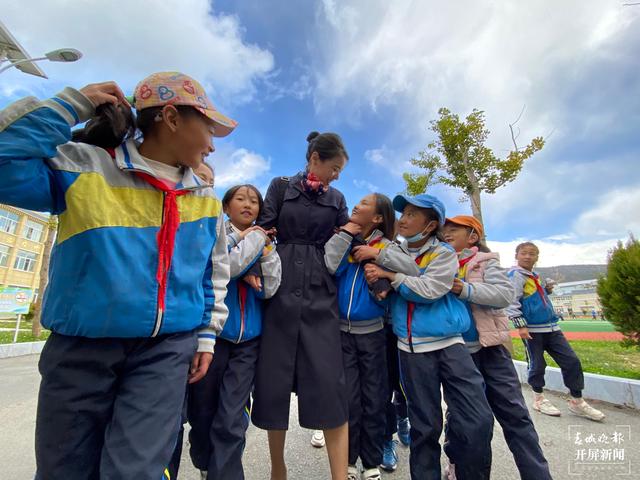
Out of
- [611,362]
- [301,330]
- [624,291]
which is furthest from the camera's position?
[611,362]

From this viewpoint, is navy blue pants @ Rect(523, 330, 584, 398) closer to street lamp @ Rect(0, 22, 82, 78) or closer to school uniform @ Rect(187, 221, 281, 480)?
school uniform @ Rect(187, 221, 281, 480)

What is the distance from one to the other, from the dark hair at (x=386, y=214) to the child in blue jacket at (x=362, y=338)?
9.5 inches

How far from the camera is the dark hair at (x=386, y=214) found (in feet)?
8.29

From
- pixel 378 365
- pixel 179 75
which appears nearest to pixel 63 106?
pixel 179 75

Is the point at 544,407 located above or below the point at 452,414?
below

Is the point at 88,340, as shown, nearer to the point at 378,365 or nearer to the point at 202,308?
the point at 202,308

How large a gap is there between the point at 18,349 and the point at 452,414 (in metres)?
10.5

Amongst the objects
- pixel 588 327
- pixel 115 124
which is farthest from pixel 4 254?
pixel 588 327

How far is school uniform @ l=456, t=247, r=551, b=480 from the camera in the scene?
2021 mm

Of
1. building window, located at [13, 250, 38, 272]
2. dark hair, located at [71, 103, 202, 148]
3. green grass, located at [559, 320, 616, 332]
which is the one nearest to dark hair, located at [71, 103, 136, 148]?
dark hair, located at [71, 103, 202, 148]

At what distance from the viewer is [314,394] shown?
1.88 meters

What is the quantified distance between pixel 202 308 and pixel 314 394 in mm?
912

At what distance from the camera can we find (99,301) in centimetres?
107

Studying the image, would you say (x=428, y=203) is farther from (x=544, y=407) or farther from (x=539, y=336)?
(x=544, y=407)
